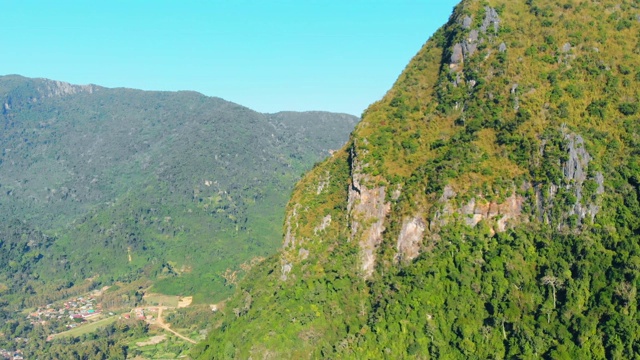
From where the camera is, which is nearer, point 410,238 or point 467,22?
point 410,238

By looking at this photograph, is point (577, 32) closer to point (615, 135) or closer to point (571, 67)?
point (571, 67)

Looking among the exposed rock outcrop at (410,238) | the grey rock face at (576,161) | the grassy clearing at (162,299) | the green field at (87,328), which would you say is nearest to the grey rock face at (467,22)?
the grey rock face at (576,161)

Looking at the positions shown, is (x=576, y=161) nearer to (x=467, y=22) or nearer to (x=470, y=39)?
(x=470, y=39)

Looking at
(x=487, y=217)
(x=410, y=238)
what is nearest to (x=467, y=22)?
(x=487, y=217)

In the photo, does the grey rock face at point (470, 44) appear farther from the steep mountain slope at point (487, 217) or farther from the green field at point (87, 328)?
the green field at point (87, 328)

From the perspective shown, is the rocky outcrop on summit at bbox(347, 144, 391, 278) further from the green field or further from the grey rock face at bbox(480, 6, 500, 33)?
the green field
